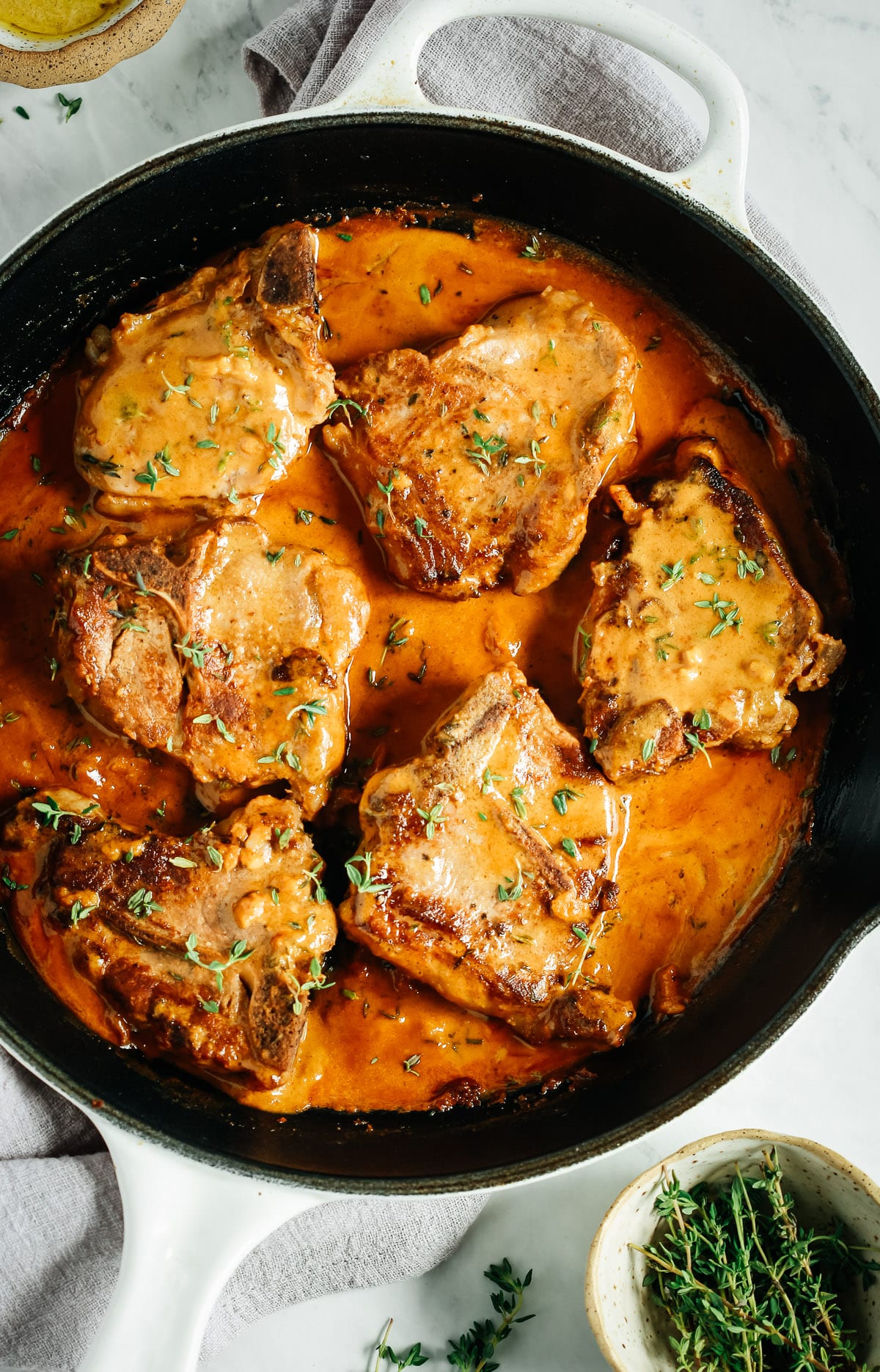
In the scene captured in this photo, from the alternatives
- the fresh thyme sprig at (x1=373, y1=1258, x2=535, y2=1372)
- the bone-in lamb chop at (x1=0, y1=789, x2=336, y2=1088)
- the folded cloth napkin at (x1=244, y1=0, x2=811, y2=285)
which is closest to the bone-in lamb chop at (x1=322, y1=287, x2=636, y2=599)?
the folded cloth napkin at (x1=244, y1=0, x2=811, y2=285)

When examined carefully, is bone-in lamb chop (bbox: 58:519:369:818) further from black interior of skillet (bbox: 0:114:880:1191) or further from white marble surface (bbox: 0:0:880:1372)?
white marble surface (bbox: 0:0:880:1372)

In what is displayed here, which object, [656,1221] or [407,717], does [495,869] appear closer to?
[407,717]

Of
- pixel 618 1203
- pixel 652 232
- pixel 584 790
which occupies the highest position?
pixel 652 232

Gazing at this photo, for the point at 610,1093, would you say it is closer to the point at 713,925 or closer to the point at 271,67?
the point at 713,925

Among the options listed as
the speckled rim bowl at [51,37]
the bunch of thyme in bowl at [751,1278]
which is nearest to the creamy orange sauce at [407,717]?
the bunch of thyme in bowl at [751,1278]

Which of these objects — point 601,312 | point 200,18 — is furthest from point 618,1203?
point 200,18

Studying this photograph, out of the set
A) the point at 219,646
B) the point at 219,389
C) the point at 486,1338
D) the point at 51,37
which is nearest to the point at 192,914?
the point at 219,646

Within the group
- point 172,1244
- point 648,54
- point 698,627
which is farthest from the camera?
point 698,627
